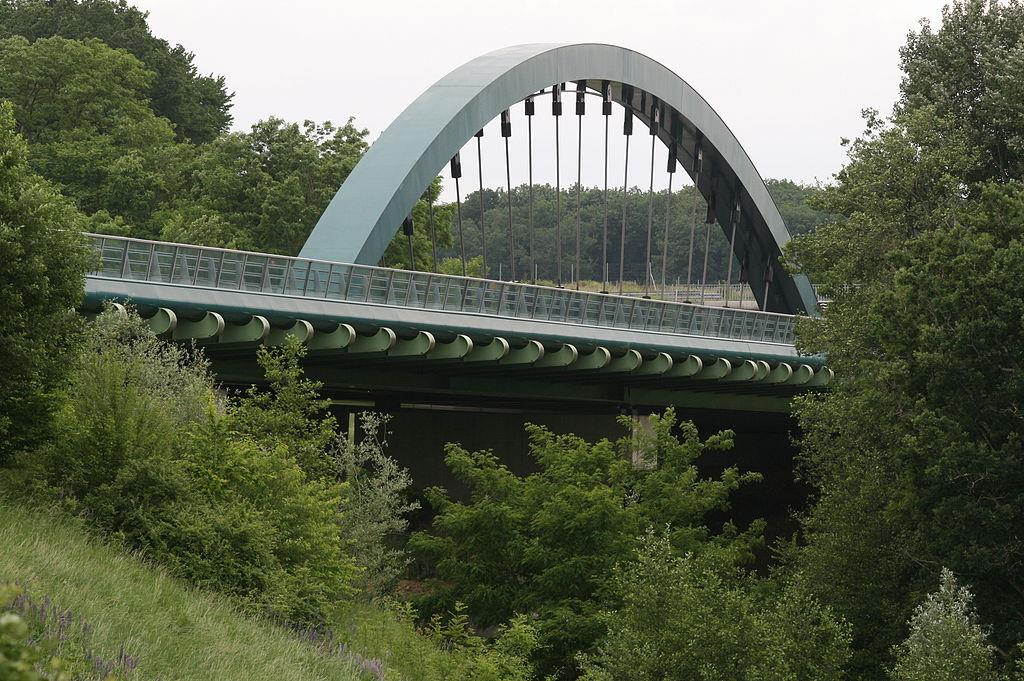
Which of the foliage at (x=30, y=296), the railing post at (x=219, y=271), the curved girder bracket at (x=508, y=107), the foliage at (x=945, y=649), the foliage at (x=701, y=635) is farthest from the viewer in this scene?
the curved girder bracket at (x=508, y=107)

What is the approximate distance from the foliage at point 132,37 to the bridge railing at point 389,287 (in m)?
40.1

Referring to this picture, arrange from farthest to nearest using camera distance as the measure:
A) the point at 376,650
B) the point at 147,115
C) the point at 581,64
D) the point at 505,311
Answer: the point at 147,115 → the point at 581,64 → the point at 505,311 → the point at 376,650

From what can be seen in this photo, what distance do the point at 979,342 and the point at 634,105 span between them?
99.6ft

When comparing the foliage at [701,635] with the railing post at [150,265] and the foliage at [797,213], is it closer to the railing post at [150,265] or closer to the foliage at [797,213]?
the railing post at [150,265]

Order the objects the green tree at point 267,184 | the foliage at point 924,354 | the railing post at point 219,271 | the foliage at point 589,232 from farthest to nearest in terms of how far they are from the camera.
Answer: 1. the foliage at point 589,232
2. the green tree at point 267,184
3. the railing post at point 219,271
4. the foliage at point 924,354

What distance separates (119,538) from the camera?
1608 centimetres

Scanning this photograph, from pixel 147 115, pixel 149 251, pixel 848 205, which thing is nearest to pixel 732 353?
pixel 848 205

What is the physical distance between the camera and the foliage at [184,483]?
1688 cm

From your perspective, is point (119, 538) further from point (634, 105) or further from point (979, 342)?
point (634, 105)

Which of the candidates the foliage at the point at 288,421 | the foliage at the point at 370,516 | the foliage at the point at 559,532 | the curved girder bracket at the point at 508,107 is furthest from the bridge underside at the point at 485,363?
the curved girder bracket at the point at 508,107

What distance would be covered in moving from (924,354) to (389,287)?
12.2 meters

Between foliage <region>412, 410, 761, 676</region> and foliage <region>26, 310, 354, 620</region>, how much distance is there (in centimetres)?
507

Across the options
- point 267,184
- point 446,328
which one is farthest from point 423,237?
point 446,328

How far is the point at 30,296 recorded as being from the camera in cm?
1698
